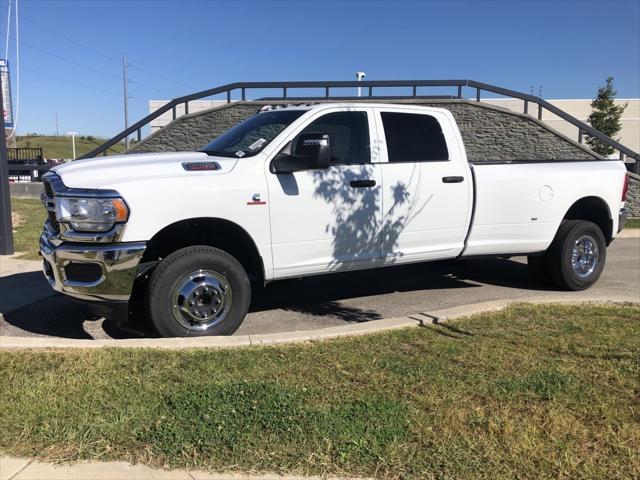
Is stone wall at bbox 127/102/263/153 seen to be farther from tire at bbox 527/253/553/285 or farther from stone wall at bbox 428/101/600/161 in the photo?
tire at bbox 527/253/553/285

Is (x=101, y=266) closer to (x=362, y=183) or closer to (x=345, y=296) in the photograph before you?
(x=362, y=183)

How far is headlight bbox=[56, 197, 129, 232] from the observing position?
433cm

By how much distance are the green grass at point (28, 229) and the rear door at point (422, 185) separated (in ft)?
18.4

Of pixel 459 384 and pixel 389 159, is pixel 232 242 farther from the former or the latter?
pixel 459 384

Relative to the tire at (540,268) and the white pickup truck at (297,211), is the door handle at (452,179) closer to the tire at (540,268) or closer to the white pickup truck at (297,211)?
the white pickup truck at (297,211)

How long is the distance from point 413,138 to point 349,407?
338cm

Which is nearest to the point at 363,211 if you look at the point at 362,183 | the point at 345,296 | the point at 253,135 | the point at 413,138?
the point at 362,183

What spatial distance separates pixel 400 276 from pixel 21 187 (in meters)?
16.4

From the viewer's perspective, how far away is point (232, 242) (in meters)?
5.21

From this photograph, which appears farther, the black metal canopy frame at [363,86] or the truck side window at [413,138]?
the black metal canopy frame at [363,86]

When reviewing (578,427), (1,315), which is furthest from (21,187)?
(578,427)

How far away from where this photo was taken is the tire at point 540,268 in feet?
23.1

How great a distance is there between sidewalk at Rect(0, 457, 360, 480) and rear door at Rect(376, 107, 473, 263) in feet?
11.0

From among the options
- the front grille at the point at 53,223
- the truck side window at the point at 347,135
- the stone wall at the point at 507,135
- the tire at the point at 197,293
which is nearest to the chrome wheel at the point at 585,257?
the truck side window at the point at 347,135
